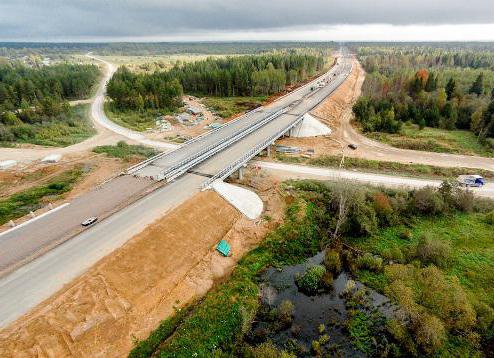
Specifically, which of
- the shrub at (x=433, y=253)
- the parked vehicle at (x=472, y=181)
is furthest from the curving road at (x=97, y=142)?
the parked vehicle at (x=472, y=181)

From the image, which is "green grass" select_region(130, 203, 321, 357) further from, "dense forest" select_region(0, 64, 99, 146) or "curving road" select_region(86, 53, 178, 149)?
"dense forest" select_region(0, 64, 99, 146)

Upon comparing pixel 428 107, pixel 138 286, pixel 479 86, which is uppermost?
pixel 479 86

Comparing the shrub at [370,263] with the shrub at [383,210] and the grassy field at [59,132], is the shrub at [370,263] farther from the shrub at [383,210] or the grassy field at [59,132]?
the grassy field at [59,132]

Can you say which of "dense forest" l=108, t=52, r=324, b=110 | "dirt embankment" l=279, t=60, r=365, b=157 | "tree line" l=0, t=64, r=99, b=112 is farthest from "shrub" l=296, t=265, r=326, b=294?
"tree line" l=0, t=64, r=99, b=112

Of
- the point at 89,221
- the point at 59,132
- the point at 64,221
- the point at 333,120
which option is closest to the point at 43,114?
the point at 59,132

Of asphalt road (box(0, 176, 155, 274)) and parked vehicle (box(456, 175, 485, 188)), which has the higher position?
asphalt road (box(0, 176, 155, 274))

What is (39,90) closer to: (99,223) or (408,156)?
(99,223)

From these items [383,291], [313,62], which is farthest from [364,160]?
[313,62]
